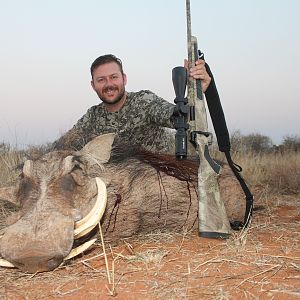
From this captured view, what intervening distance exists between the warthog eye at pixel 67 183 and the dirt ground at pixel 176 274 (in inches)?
17.5

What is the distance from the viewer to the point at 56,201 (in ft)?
9.68

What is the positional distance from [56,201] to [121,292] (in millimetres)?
840

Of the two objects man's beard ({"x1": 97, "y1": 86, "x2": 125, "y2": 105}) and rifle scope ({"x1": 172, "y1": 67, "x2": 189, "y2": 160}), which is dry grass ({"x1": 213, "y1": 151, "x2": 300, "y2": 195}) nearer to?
man's beard ({"x1": 97, "y1": 86, "x2": 125, "y2": 105})

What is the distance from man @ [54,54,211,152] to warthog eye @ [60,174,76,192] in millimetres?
1794

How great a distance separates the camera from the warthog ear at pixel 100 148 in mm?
3639

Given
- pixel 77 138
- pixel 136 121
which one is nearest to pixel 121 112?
pixel 136 121

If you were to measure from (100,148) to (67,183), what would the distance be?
1.90 feet

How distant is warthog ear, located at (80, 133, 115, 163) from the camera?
11.9 feet

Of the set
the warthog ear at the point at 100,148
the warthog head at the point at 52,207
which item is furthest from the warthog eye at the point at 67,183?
the warthog ear at the point at 100,148

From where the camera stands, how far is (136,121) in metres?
5.21

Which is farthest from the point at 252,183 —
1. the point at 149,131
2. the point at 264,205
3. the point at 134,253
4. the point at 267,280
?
the point at 267,280

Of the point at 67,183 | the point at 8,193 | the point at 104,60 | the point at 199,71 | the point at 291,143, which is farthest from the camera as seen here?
the point at 291,143

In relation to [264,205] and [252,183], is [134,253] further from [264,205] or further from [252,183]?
[252,183]

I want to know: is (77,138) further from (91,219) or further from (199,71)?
(91,219)
